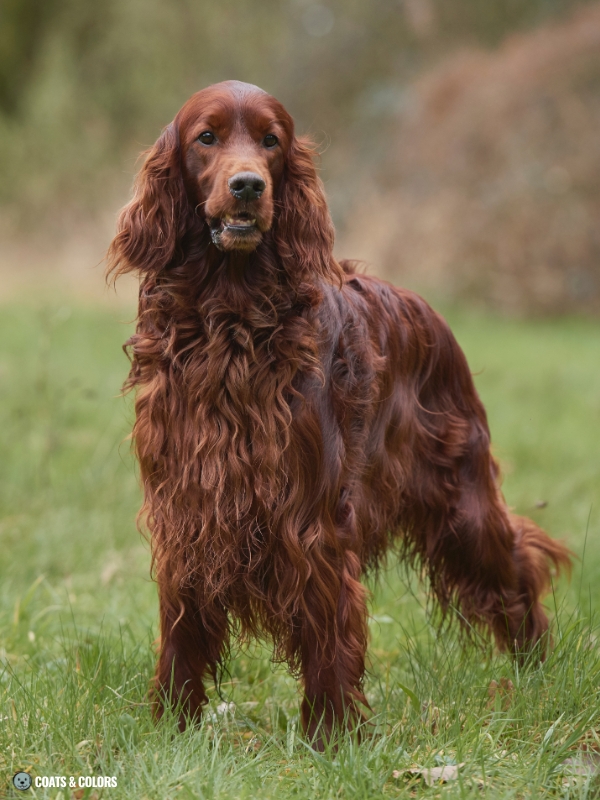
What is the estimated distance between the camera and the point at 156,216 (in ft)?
8.52

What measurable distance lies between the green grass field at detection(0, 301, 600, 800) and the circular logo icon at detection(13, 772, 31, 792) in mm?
20

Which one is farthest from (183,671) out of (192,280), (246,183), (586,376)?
(586,376)

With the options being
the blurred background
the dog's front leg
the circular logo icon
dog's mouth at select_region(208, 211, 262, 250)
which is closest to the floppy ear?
dog's mouth at select_region(208, 211, 262, 250)

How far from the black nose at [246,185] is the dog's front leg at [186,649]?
44.0 inches

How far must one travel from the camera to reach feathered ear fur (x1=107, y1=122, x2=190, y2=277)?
2586 millimetres

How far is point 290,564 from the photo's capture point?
2.57 m

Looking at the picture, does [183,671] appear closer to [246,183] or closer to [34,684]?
[34,684]

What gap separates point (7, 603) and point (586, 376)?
6.59 metres

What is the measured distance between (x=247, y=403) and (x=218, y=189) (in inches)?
21.8

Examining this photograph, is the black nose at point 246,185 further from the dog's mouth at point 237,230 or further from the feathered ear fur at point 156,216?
the feathered ear fur at point 156,216

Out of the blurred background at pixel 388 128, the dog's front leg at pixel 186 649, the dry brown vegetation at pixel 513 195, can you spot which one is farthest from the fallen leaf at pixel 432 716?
the dry brown vegetation at pixel 513 195

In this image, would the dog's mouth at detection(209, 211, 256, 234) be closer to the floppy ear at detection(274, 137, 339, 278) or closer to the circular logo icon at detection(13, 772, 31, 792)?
the floppy ear at detection(274, 137, 339, 278)

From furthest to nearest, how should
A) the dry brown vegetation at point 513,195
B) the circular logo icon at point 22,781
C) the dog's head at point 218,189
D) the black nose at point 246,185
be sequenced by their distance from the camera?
the dry brown vegetation at point 513,195 → the dog's head at point 218,189 → the black nose at point 246,185 → the circular logo icon at point 22,781

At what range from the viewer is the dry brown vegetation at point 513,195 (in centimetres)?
1375
